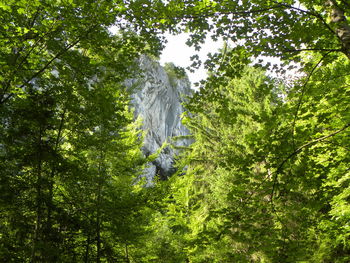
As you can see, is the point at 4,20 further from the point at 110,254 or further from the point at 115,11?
the point at 110,254

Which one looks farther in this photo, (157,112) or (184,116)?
(157,112)

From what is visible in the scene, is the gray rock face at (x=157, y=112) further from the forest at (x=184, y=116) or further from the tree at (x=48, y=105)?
the tree at (x=48, y=105)

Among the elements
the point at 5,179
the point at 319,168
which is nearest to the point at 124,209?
the point at 5,179

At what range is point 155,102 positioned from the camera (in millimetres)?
37062

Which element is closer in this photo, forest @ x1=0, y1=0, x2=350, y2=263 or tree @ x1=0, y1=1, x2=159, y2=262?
forest @ x1=0, y1=0, x2=350, y2=263

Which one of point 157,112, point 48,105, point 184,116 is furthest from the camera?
point 157,112

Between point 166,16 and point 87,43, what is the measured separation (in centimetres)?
191

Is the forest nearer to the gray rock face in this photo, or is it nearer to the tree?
the tree

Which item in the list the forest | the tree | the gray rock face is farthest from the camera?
the gray rock face

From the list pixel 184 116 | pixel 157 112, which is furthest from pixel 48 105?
pixel 157 112

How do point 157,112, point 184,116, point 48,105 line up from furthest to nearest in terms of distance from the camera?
point 157,112, point 48,105, point 184,116

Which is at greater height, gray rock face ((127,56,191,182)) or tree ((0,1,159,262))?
gray rock face ((127,56,191,182))

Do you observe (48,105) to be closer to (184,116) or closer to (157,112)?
(184,116)

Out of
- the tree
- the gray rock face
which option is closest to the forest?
the tree
